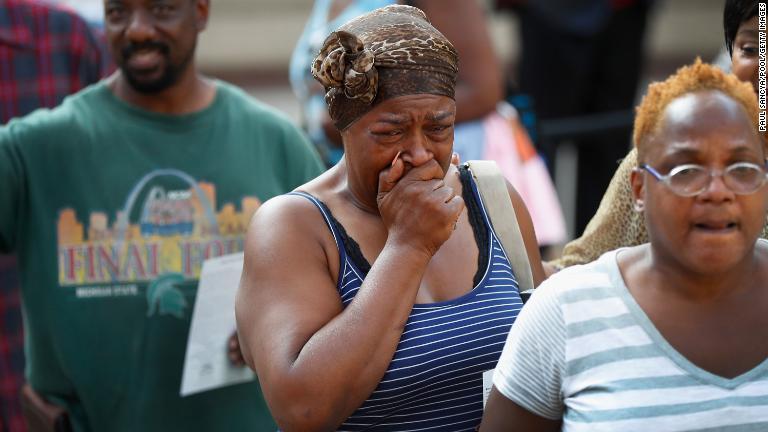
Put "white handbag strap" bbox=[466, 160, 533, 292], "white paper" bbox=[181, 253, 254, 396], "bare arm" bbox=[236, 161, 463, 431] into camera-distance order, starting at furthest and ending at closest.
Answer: "white paper" bbox=[181, 253, 254, 396] → "white handbag strap" bbox=[466, 160, 533, 292] → "bare arm" bbox=[236, 161, 463, 431]

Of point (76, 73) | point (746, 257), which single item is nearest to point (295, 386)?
point (746, 257)

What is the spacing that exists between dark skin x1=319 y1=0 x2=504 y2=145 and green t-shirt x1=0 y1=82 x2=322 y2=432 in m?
1.07

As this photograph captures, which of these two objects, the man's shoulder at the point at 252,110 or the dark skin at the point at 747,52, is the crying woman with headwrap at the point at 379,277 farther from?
the man's shoulder at the point at 252,110

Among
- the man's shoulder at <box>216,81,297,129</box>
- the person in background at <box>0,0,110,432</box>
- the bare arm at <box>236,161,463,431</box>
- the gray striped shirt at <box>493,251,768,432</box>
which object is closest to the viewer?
the gray striped shirt at <box>493,251,768,432</box>

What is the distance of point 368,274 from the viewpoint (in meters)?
2.79

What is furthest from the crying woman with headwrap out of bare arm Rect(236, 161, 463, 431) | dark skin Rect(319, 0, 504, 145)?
dark skin Rect(319, 0, 504, 145)

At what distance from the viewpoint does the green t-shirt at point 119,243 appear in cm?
393

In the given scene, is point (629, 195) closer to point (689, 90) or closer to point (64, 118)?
point (689, 90)

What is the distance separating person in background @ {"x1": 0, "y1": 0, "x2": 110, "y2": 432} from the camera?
4773 millimetres

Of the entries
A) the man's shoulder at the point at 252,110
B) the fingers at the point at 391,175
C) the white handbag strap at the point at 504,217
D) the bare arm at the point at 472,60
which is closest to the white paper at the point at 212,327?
the man's shoulder at the point at 252,110

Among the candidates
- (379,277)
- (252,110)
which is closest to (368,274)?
(379,277)

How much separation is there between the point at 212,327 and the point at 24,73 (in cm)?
152

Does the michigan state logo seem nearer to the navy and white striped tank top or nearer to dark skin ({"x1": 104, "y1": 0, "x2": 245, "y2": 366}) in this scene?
dark skin ({"x1": 104, "y1": 0, "x2": 245, "y2": 366})

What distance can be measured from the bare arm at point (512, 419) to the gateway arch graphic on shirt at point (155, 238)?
1.73m
